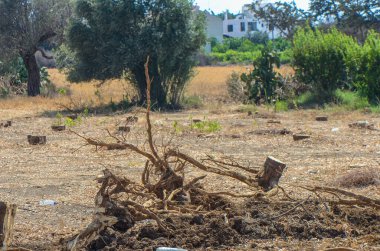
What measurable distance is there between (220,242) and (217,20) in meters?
85.9

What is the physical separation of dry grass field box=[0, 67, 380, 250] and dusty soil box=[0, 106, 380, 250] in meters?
0.01

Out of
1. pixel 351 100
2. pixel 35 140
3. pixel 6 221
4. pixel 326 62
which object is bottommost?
pixel 351 100

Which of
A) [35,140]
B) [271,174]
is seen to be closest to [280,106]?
[35,140]

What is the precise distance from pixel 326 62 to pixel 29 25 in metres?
11.5

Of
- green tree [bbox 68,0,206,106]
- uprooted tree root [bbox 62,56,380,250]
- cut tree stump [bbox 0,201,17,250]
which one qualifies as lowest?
uprooted tree root [bbox 62,56,380,250]

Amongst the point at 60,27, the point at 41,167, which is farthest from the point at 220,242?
the point at 60,27

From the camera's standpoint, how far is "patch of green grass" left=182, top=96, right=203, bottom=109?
2472 centimetres

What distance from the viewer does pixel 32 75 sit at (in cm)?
2969

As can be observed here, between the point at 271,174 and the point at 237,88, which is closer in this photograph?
the point at 271,174

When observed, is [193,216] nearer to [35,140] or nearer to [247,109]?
[35,140]

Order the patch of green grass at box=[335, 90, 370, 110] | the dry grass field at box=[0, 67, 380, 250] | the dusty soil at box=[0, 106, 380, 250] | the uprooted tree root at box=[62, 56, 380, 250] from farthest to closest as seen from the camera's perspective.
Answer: the patch of green grass at box=[335, 90, 370, 110], the dry grass field at box=[0, 67, 380, 250], the dusty soil at box=[0, 106, 380, 250], the uprooted tree root at box=[62, 56, 380, 250]

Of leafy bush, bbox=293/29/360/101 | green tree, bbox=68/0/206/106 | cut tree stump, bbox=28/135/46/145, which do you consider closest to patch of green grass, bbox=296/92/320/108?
leafy bush, bbox=293/29/360/101

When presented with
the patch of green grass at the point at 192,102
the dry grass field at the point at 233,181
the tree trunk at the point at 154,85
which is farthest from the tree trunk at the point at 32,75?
the dry grass field at the point at 233,181

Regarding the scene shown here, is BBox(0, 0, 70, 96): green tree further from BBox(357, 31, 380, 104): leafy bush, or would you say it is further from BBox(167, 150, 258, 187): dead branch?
BBox(167, 150, 258, 187): dead branch
